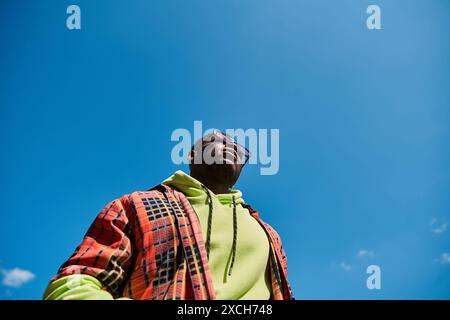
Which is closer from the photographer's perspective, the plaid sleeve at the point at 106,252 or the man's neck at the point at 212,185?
the plaid sleeve at the point at 106,252

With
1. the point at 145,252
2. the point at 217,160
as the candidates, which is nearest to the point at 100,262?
the point at 145,252

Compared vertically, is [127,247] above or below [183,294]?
above

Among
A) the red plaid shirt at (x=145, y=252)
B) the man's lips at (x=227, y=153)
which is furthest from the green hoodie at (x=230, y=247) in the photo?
the man's lips at (x=227, y=153)

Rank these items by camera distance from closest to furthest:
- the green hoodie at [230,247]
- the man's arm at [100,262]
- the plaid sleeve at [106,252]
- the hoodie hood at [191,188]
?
1. the man's arm at [100,262]
2. the plaid sleeve at [106,252]
3. the green hoodie at [230,247]
4. the hoodie hood at [191,188]

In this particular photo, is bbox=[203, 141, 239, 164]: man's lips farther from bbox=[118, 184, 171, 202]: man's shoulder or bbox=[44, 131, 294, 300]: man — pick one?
bbox=[118, 184, 171, 202]: man's shoulder

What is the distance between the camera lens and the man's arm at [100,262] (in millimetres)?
2055

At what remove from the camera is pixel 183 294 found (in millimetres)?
2316

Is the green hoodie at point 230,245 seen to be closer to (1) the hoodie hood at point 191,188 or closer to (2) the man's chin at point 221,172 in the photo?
(1) the hoodie hood at point 191,188

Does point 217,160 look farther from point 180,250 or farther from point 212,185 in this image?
point 180,250
